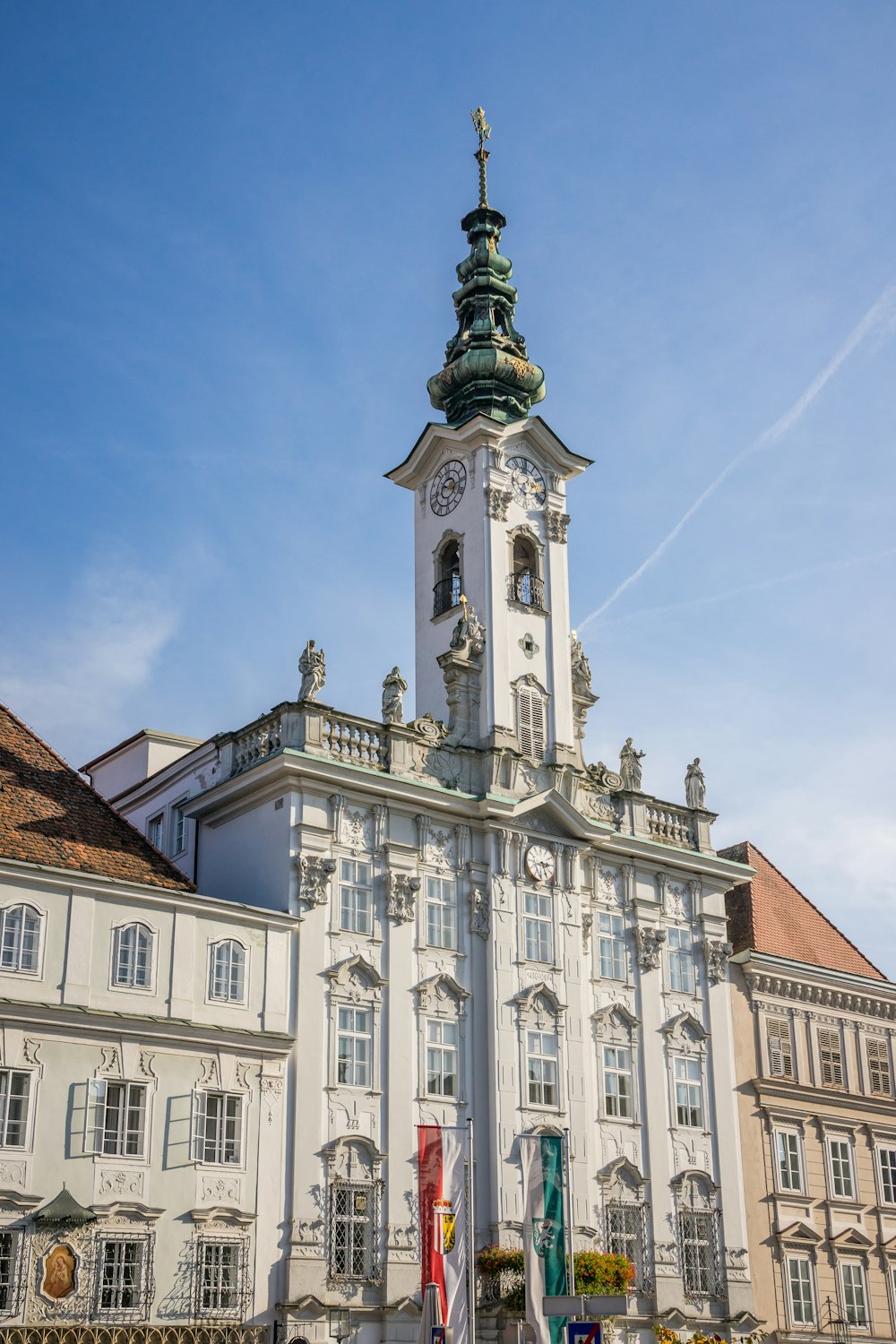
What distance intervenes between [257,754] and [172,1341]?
1370 cm

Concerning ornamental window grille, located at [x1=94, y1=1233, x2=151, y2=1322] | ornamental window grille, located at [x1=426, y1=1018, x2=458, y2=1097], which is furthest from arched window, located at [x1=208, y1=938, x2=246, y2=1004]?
ornamental window grille, located at [x1=426, y1=1018, x2=458, y2=1097]

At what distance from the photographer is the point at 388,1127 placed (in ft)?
126

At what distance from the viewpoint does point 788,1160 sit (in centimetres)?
4825

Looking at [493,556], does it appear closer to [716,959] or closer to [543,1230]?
[716,959]

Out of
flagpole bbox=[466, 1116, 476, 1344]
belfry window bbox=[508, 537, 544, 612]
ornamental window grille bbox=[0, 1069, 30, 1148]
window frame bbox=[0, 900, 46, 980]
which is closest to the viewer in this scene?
ornamental window grille bbox=[0, 1069, 30, 1148]

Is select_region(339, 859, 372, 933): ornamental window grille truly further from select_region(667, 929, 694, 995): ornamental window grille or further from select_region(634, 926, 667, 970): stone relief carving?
select_region(667, 929, 694, 995): ornamental window grille

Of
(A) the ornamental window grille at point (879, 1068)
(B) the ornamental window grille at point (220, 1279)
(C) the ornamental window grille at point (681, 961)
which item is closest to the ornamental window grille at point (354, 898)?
(B) the ornamental window grille at point (220, 1279)

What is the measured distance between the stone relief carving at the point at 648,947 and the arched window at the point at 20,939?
59.4ft

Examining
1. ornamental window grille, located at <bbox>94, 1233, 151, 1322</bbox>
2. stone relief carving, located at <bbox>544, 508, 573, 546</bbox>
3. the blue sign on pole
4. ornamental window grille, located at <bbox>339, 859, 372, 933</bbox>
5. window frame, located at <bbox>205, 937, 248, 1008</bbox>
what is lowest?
the blue sign on pole

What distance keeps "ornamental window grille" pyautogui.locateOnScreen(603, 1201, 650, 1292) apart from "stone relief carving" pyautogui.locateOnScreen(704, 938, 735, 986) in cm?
733

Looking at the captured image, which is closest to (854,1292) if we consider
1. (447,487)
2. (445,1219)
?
(445,1219)

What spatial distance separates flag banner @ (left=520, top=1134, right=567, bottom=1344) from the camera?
36.8 m

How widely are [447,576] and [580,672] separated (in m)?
4.70

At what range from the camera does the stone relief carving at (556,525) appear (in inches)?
1935
